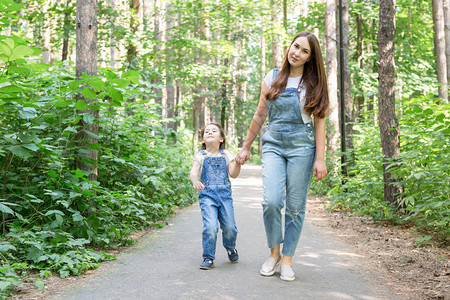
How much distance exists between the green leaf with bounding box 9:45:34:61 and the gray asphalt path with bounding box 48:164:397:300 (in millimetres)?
2119

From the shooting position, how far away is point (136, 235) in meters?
6.42

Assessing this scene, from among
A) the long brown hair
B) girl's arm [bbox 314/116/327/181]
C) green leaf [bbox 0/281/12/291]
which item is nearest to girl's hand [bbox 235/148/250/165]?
the long brown hair

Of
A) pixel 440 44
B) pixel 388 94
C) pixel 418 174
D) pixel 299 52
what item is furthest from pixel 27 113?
pixel 440 44

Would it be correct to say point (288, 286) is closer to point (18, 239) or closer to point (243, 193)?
point (18, 239)

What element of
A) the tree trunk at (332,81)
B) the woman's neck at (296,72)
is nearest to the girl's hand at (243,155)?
the woman's neck at (296,72)

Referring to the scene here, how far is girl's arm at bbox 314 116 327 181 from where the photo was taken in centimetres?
406

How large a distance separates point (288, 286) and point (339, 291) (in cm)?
43

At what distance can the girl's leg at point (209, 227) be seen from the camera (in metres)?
4.46

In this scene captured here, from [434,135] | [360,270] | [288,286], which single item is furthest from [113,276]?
[434,135]

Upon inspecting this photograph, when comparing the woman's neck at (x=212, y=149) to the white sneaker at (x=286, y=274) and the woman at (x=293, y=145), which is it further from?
the white sneaker at (x=286, y=274)

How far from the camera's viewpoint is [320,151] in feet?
13.5

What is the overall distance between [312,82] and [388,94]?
3.86 metres

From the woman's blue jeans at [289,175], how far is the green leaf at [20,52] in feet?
7.76

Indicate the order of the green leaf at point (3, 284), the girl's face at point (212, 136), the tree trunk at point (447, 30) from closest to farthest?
the green leaf at point (3, 284) < the girl's face at point (212, 136) < the tree trunk at point (447, 30)
